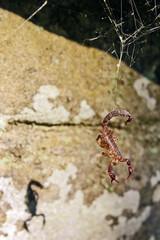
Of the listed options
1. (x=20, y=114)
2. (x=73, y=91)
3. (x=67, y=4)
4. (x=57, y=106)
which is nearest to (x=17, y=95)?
(x=20, y=114)

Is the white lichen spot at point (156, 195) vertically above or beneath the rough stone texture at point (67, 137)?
beneath

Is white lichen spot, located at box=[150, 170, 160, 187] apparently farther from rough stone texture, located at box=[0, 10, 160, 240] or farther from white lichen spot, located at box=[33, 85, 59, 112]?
white lichen spot, located at box=[33, 85, 59, 112]

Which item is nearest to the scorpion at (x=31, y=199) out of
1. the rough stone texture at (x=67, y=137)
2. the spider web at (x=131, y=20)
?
the rough stone texture at (x=67, y=137)

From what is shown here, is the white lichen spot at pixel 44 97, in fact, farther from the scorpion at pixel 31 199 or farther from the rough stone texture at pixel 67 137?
the scorpion at pixel 31 199

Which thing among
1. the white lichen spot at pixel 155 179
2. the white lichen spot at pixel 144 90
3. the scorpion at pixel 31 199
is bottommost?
the white lichen spot at pixel 155 179

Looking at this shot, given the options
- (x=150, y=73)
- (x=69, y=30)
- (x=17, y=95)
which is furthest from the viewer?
(x=150, y=73)

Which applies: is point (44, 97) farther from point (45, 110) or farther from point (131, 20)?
point (131, 20)

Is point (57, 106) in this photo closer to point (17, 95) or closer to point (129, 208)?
point (17, 95)
